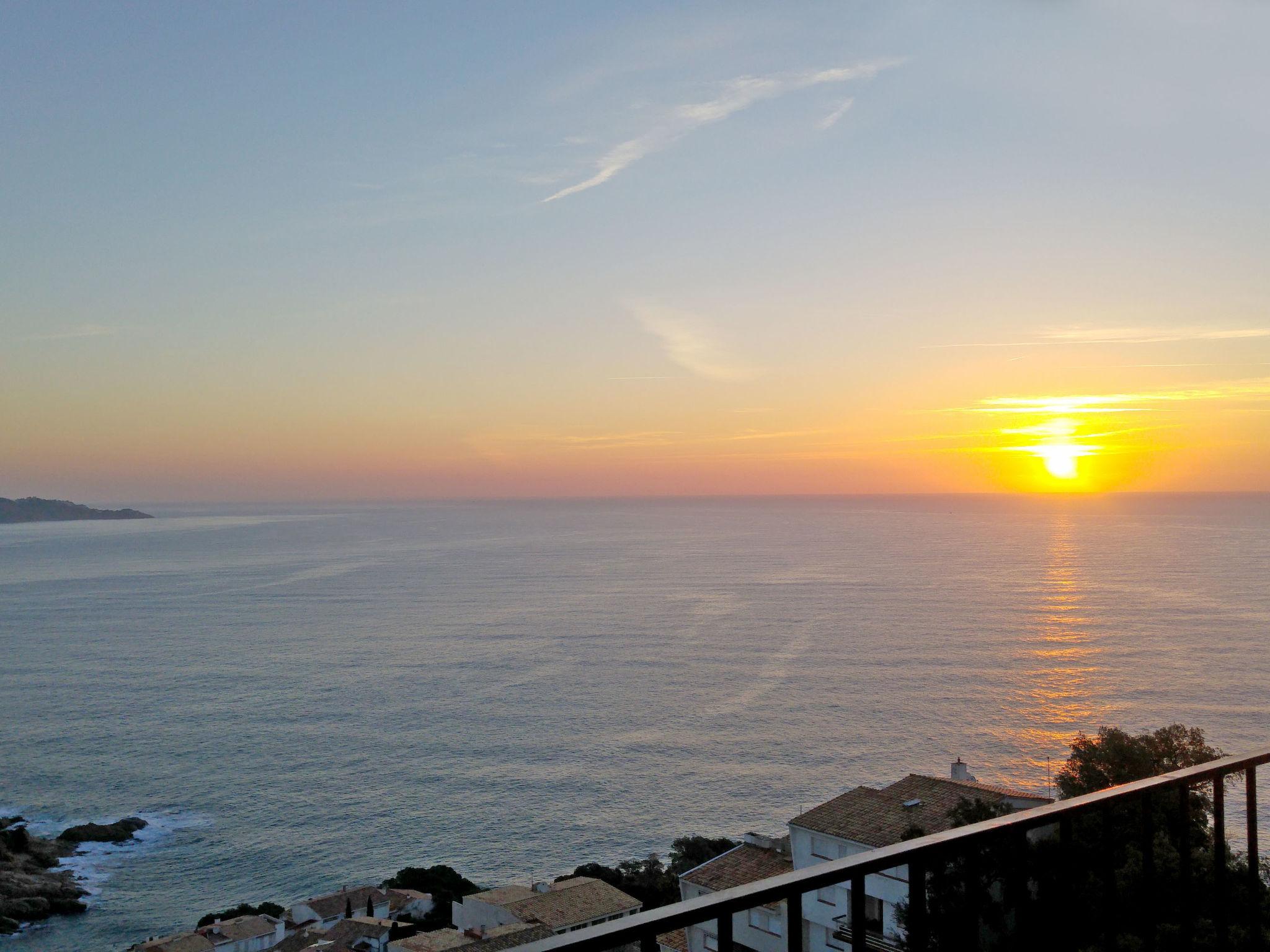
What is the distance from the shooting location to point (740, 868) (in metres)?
19.6

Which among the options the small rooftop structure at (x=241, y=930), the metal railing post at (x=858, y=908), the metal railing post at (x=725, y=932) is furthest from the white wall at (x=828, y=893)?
the small rooftop structure at (x=241, y=930)

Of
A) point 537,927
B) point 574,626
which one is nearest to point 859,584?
point 574,626

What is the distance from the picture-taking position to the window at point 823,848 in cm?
1795

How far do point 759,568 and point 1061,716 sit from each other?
58493 millimetres

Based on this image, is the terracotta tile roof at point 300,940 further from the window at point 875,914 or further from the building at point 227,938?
the window at point 875,914

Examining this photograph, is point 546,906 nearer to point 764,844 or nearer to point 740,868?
point 740,868

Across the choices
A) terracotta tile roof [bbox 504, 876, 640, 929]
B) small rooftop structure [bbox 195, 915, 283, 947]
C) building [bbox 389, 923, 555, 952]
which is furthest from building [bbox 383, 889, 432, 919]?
terracotta tile roof [bbox 504, 876, 640, 929]

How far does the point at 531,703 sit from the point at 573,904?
68.8ft

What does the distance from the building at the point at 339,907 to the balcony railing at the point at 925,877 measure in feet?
79.4

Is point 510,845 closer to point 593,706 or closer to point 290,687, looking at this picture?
point 593,706

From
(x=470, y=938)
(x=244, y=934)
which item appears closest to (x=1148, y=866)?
(x=470, y=938)

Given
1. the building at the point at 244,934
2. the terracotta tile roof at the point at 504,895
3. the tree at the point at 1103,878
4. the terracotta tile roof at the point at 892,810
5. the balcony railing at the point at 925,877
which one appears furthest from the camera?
the building at the point at 244,934

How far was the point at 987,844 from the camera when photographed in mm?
2145

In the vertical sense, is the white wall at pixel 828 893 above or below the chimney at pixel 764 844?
above
